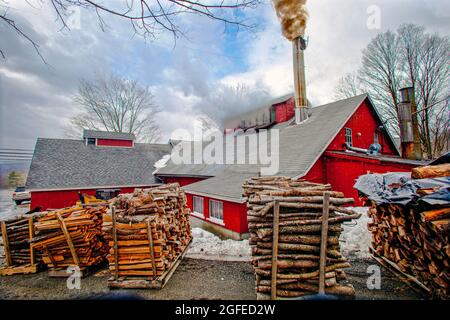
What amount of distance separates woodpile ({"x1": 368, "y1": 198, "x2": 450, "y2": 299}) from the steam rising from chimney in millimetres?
15643

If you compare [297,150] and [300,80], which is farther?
[300,80]

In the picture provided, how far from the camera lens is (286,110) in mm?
18797

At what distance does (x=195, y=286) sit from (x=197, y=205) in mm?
8684

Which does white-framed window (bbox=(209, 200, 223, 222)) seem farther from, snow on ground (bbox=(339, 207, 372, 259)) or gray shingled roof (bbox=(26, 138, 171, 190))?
gray shingled roof (bbox=(26, 138, 171, 190))

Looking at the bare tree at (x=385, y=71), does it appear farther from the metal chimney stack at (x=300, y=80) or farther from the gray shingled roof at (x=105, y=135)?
the gray shingled roof at (x=105, y=135)

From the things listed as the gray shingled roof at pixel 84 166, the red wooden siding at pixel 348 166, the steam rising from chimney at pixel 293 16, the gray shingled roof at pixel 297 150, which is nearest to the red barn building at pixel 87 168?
the gray shingled roof at pixel 84 166

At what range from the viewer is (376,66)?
23078 mm

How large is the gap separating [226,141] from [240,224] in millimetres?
12297

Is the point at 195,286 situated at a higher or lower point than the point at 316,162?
lower

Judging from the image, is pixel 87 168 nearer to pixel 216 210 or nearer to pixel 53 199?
pixel 53 199

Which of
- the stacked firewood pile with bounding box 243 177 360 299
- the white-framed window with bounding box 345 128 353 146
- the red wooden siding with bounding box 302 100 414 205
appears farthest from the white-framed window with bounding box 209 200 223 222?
the white-framed window with bounding box 345 128 353 146

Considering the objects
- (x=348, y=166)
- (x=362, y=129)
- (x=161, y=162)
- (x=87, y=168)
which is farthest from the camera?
(x=161, y=162)

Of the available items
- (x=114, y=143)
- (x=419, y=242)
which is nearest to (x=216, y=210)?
(x=419, y=242)
